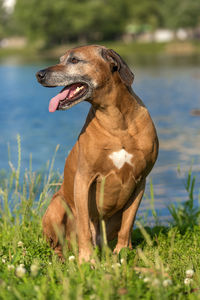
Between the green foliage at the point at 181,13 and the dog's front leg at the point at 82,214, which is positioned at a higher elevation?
the green foliage at the point at 181,13

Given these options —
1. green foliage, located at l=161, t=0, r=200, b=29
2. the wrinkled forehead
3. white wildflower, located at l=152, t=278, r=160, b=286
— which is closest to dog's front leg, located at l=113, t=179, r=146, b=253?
the wrinkled forehead

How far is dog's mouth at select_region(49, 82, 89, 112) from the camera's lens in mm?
3934

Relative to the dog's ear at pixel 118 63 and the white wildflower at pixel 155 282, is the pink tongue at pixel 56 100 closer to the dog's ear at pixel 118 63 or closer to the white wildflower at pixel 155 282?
the dog's ear at pixel 118 63

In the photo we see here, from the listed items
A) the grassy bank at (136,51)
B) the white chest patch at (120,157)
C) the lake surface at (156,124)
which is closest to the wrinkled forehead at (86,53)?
the white chest patch at (120,157)

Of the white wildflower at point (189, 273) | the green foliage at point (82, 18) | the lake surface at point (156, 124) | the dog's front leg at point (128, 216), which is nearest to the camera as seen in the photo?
the white wildflower at point (189, 273)

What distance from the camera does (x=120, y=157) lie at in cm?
407

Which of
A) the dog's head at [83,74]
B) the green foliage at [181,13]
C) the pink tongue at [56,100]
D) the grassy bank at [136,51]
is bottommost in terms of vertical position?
the grassy bank at [136,51]

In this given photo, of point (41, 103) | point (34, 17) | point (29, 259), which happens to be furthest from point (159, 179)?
point (34, 17)

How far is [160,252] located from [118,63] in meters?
1.71

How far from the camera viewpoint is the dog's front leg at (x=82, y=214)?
13.6 feet

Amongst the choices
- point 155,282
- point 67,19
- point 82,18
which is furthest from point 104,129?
point 82,18

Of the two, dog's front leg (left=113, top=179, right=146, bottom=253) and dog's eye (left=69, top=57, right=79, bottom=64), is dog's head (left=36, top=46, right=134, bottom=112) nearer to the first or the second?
dog's eye (left=69, top=57, right=79, bottom=64)

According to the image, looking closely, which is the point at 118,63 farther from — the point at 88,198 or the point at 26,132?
the point at 26,132

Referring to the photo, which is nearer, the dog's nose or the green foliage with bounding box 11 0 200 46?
the dog's nose
